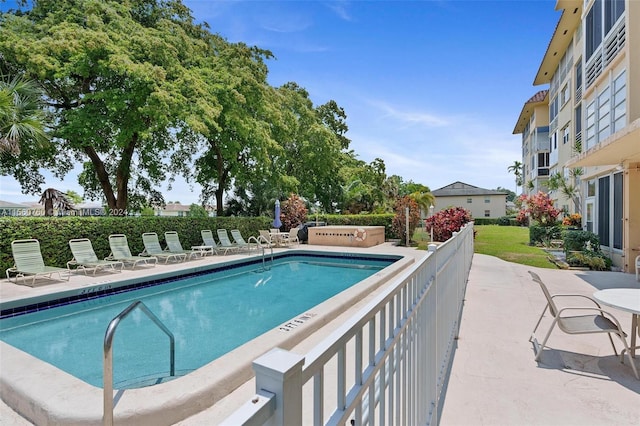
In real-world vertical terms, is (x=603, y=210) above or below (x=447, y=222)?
above

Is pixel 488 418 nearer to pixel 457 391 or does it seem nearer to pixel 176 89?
Answer: pixel 457 391

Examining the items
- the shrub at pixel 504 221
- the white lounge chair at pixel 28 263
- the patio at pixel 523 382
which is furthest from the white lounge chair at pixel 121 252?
the shrub at pixel 504 221

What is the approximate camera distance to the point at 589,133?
1367 centimetres

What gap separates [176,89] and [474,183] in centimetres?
4891

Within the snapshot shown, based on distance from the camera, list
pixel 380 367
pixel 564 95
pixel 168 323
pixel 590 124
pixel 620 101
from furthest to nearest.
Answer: pixel 564 95, pixel 590 124, pixel 620 101, pixel 168 323, pixel 380 367

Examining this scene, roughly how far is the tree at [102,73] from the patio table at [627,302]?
14773 millimetres

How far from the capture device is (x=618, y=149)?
28.1 feet

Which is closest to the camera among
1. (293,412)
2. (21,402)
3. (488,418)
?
(293,412)

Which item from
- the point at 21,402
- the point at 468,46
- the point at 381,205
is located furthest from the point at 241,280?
the point at 381,205

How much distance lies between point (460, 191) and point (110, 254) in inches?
1909

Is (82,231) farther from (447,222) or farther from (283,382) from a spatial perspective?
(447,222)

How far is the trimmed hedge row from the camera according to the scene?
403 inches

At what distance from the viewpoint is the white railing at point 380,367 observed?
90cm

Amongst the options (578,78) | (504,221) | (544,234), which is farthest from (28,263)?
(504,221)
